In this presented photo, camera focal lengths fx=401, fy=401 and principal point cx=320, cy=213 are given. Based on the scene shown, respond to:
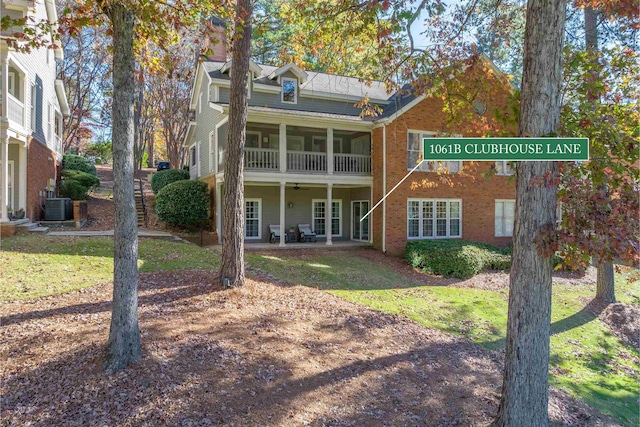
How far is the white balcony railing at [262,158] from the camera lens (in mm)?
16188

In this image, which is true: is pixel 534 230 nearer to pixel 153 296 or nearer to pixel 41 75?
pixel 153 296

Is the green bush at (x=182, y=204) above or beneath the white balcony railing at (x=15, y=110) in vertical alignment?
beneath

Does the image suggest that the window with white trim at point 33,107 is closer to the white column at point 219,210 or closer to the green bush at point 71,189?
the green bush at point 71,189

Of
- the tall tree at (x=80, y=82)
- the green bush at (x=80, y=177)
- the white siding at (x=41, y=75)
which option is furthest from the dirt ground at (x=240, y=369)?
the tall tree at (x=80, y=82)

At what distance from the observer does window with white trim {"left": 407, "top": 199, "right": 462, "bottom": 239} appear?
1717 cm

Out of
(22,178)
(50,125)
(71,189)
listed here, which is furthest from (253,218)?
(50,125)

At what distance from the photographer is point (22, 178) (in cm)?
1410

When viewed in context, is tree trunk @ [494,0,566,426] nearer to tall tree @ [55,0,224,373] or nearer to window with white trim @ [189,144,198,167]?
tall tree @ [55,0,224,373]

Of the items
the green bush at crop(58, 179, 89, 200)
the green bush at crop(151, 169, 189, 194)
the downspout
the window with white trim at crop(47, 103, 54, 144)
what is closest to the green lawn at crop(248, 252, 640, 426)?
the downspout

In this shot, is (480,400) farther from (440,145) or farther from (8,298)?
(8,298)

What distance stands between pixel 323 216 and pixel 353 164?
316 centimetres

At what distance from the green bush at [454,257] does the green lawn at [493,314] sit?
1.62m

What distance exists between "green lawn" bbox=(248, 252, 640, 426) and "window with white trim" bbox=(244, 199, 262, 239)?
12.5ft

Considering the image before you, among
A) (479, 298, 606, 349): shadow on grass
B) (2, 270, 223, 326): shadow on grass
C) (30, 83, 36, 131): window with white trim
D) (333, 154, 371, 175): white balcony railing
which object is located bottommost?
(479, 298, 606, 349): shadow on grass
